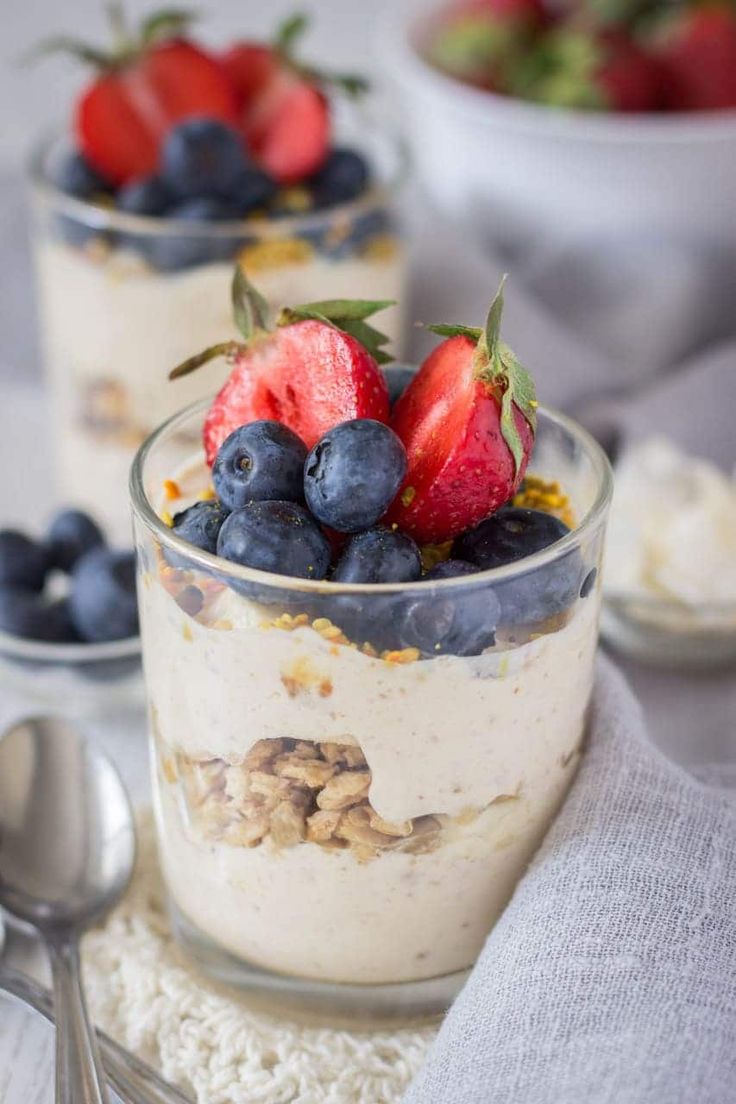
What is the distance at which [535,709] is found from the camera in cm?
63

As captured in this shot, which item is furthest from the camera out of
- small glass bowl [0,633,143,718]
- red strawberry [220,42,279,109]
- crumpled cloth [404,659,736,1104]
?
red strawberry [220,42,279,109]

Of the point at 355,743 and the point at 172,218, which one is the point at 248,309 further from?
the point at 172,218

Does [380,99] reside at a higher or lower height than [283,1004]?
higher

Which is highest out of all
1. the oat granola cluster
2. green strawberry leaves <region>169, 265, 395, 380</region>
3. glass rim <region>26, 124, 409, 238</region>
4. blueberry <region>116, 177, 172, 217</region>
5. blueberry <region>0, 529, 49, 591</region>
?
green strawberry leaves <region>169, 265, 395, 380</region>

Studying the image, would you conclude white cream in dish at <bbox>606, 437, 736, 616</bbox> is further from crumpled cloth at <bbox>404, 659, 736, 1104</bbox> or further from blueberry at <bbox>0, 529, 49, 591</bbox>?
blueberry at <bbox>0, 529, 49, 591</bbox>

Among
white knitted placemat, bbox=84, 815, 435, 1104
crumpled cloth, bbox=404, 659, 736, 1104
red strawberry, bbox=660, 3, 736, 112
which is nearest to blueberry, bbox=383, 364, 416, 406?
crumpled cloth, bbox=404, 659, 736, 1104

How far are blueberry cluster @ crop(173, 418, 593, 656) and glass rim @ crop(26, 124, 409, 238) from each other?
513 mm

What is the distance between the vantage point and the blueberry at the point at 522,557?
59cm

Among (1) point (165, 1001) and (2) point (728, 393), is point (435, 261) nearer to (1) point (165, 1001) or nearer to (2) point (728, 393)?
(2) point (728, 393)

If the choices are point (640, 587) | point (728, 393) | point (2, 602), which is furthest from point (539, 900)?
point (728, 393)

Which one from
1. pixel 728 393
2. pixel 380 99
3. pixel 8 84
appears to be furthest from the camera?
pixel 8 84

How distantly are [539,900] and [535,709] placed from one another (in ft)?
0.31

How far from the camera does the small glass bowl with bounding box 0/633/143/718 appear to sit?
92 centimetres

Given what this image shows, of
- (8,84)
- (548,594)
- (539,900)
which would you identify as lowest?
(8,84)
